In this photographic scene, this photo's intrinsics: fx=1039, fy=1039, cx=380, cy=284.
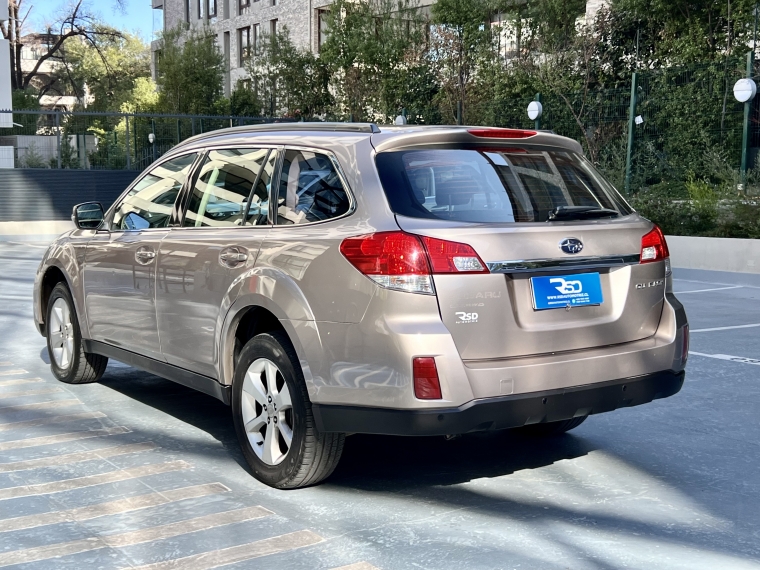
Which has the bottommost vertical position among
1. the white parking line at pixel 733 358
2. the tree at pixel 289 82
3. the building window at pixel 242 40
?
the white parking line at pixel 733 358

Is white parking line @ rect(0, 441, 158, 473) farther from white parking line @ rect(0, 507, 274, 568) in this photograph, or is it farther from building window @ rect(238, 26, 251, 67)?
building window @ rect(238, 26, 251, 67)

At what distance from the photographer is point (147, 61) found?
88.6 m

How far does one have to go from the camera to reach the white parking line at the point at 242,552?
4.04 m

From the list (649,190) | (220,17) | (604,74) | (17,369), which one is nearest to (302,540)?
(17,369)

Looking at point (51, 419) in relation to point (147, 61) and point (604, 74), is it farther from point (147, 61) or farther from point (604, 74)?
point (147, 61)

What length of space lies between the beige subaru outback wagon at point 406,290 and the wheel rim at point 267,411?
1 cm

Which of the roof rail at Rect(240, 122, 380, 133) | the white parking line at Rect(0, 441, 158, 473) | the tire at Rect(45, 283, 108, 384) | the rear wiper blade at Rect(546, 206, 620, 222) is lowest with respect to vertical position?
the white parking line at Rect(0, 441, 158, 473)

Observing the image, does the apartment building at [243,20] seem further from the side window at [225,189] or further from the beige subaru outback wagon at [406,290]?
the beige subaru outback wagon at [406,290]

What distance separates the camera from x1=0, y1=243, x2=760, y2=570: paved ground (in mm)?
4180

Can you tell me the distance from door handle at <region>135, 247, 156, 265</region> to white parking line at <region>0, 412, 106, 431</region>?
1.14 meters

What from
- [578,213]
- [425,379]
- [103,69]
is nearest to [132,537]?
[425,379]

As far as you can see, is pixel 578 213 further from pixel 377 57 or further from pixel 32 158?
pixel 377 57

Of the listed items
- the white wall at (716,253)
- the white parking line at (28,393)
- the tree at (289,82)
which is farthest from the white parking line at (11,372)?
the tree at (289,82)

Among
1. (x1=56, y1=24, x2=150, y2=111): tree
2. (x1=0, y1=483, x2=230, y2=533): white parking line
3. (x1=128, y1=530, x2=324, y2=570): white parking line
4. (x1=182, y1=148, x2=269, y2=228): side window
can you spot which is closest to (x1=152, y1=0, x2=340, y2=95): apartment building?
(x1=56, y1=24, x2=150, y2=111): tree
